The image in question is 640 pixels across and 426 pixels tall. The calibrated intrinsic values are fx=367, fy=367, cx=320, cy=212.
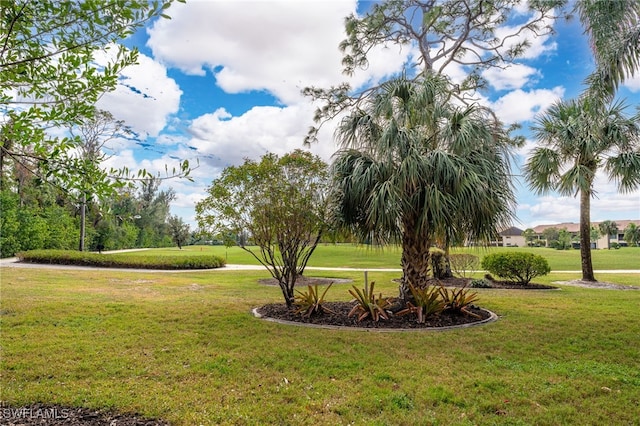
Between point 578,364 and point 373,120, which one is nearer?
point 578,364

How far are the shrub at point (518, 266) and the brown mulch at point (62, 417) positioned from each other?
13.1 metres

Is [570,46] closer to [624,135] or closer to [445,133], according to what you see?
[624,135]

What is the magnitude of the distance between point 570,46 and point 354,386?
465 inches

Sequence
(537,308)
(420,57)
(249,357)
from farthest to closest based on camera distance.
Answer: (420,57)
(537,308)
(249,357)

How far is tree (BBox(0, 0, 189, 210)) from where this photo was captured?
1994mm

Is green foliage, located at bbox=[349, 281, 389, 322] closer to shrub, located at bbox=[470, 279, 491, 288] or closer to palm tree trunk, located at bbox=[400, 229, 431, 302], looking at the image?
palm tree trunk, located at bbox=[400, 229, 431, 302]

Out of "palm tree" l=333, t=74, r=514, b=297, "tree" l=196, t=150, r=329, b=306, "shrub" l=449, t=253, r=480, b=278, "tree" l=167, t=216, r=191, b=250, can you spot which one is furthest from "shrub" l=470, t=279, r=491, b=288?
"tree" l=167, t=216, r=191, b=250

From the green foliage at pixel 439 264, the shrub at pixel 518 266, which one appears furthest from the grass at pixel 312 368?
the green foliage at pixel 439 264

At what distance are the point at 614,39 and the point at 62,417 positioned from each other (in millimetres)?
10240

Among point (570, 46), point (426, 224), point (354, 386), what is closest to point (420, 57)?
point (570, 46)

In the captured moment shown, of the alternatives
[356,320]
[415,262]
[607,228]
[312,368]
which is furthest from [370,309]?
[607,228]

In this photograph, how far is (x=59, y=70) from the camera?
7.59 feet

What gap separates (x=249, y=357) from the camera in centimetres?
470

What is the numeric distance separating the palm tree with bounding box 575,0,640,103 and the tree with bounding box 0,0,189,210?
27.8ft
